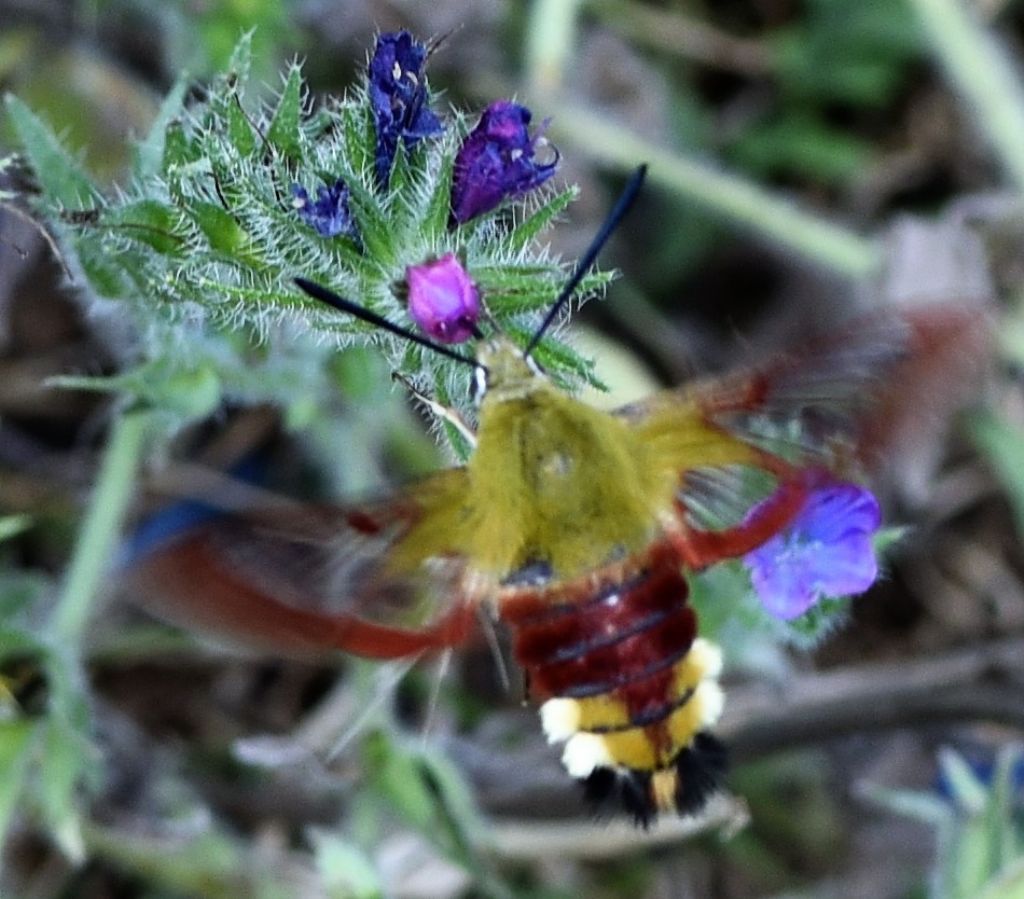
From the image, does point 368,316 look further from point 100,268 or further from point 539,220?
point 100,268

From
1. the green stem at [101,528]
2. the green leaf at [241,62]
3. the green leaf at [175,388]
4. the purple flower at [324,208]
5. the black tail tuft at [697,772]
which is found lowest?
the green stem at [101,528]

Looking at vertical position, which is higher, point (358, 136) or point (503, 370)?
Answer: point (358, 136)

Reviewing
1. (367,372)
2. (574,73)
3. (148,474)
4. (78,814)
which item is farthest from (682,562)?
(574,73)

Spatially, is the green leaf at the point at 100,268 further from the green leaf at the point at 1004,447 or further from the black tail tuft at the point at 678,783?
the green leaf at the point at 1004,447

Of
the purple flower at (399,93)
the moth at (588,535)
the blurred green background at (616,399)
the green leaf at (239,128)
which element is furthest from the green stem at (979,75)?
the green leaf at (239,128)

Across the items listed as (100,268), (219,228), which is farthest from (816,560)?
(100,268)

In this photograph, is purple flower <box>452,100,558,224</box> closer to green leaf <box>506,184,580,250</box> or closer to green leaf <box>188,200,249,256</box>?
green leaf <box>506,184,580,250</box>

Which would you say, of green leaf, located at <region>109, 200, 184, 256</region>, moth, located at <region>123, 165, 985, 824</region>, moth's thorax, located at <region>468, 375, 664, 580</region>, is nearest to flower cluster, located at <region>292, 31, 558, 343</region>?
moth, located at <region>123, 165, 985, 824</region>
